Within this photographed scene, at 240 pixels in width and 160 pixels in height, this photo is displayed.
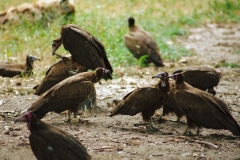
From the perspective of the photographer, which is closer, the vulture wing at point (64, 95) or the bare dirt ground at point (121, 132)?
the bare dirt ground at point (121, 132)

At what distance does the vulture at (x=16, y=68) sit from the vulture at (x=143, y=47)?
101 inches

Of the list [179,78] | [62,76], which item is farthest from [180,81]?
[62,76]

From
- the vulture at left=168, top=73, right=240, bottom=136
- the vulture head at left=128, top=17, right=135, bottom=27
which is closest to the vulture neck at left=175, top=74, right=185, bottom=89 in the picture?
the vulture at left=168, top=73, right=240, bottom=136

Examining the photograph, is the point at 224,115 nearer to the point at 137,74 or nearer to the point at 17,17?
the point at 137,74

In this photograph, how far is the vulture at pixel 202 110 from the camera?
281 inches

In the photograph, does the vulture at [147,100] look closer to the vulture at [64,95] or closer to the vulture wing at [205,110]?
the vulture wing at [205,110]

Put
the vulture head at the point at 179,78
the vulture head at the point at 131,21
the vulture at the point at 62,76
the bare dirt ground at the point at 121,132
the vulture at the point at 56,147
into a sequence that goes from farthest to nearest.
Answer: the vulture head at the point at 131,21
the vulture at the point at 62,76
the vulture head at the point at 179,78
the bare dirt ground at the point at 121,132
the vulture at the point at 56,147

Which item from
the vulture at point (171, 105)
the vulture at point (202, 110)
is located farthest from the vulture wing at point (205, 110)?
the vulture at point (171, 105)

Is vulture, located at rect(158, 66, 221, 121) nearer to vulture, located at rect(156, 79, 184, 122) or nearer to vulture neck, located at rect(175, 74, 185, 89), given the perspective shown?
vulture, located at rect(156, 79, 184, 122)

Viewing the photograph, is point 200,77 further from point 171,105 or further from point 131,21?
point 131,21

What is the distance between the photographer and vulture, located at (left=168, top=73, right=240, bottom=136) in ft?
23.4

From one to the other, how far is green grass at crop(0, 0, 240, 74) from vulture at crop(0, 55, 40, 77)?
30 cm

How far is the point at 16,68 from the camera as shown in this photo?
10.9 m

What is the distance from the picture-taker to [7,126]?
7.67 metres
